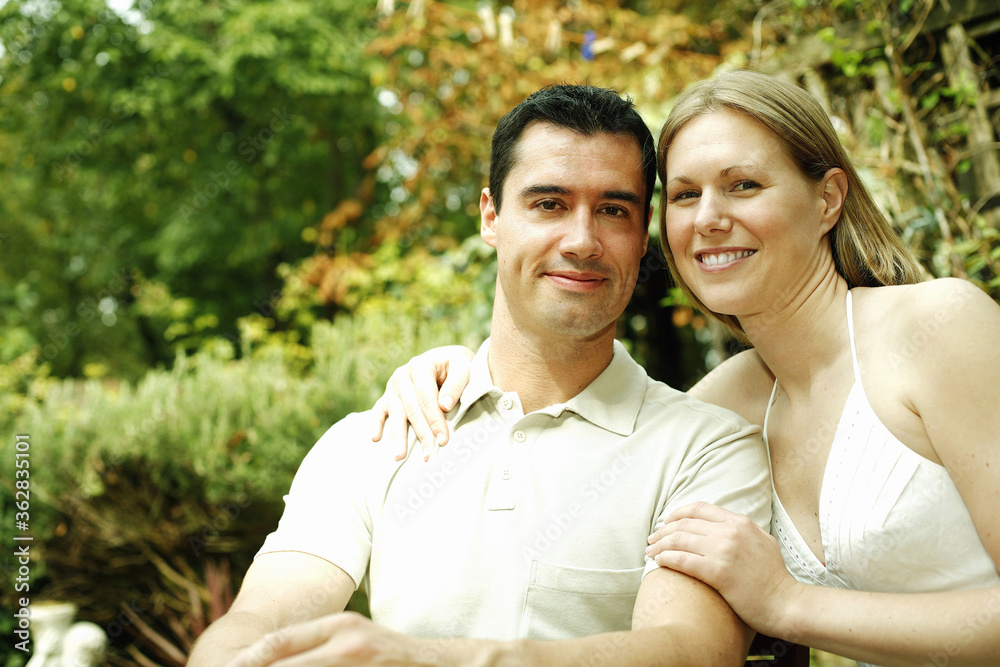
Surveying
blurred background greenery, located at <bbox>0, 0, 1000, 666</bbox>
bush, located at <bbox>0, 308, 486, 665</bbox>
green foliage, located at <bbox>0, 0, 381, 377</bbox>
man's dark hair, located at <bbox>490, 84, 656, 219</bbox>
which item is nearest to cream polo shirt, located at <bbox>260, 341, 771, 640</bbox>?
man's dark hair, located at <bbox>490, 84, 656, 219</bbox>

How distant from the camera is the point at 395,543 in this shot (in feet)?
6.57

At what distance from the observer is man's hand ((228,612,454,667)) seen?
1348 millimetres

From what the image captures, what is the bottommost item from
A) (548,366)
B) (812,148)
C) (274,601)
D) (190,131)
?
(274,601)

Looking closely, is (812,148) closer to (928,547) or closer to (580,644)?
(928,547)

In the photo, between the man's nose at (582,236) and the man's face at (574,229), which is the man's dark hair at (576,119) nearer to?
the man's face at (574,229)

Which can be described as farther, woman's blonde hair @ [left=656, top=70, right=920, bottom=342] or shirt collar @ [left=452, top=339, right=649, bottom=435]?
shirt collar @ [left=452, top=339, right=649, bottom=435]

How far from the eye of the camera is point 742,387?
2361 mm

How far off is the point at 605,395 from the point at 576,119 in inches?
29.9

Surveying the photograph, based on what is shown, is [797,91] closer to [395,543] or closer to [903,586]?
[903,586]

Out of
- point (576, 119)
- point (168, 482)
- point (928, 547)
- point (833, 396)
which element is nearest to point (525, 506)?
point (833, 396)

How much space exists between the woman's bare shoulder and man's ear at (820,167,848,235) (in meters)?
0.49

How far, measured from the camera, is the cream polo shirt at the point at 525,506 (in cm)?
189

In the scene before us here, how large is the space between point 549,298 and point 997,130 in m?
2.63

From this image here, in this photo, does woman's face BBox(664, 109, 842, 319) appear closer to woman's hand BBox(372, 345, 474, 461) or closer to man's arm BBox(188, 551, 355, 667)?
woman's hand BBox(372, 345, 474, 461)
